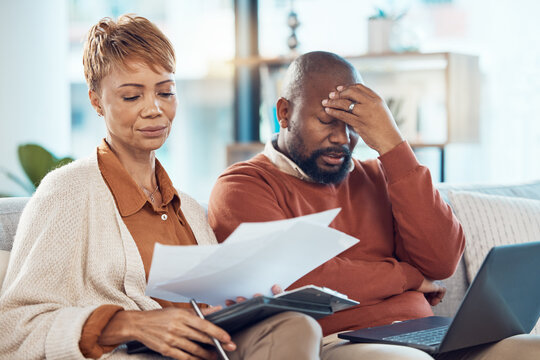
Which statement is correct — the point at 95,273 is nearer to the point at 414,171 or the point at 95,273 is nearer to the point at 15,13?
the point at 414,171

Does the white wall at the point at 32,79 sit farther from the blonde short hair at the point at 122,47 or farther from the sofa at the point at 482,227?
the sofa at the point at 482,227

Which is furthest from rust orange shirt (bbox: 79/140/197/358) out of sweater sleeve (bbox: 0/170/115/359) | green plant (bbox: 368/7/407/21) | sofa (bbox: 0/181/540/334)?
green plant (bbox: 368/7/407/21)

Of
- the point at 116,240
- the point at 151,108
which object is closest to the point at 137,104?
the point at 151,108

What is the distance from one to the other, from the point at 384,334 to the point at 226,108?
2.97 meters

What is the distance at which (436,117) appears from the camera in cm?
357

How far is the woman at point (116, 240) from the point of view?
1.25 m

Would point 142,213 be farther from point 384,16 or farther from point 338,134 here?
point 384,16

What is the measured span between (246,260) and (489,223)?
1.20 meters

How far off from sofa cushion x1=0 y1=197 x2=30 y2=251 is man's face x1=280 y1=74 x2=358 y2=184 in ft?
2.39

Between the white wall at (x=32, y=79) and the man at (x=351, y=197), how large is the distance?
7.77 feet

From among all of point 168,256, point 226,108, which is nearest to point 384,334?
point 168,256

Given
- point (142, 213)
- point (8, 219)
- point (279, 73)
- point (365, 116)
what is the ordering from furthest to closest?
point (279, 73) < point (365, 116) < point (8, 219) < point (142, 213)

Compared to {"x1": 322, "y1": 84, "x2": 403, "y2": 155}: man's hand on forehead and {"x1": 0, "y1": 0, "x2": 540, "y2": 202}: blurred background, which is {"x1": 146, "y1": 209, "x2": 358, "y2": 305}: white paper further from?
{"x1": 0, "y1": 0, "x2": 540, "y2": 202}: blurred background

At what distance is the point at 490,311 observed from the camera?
1.43m
